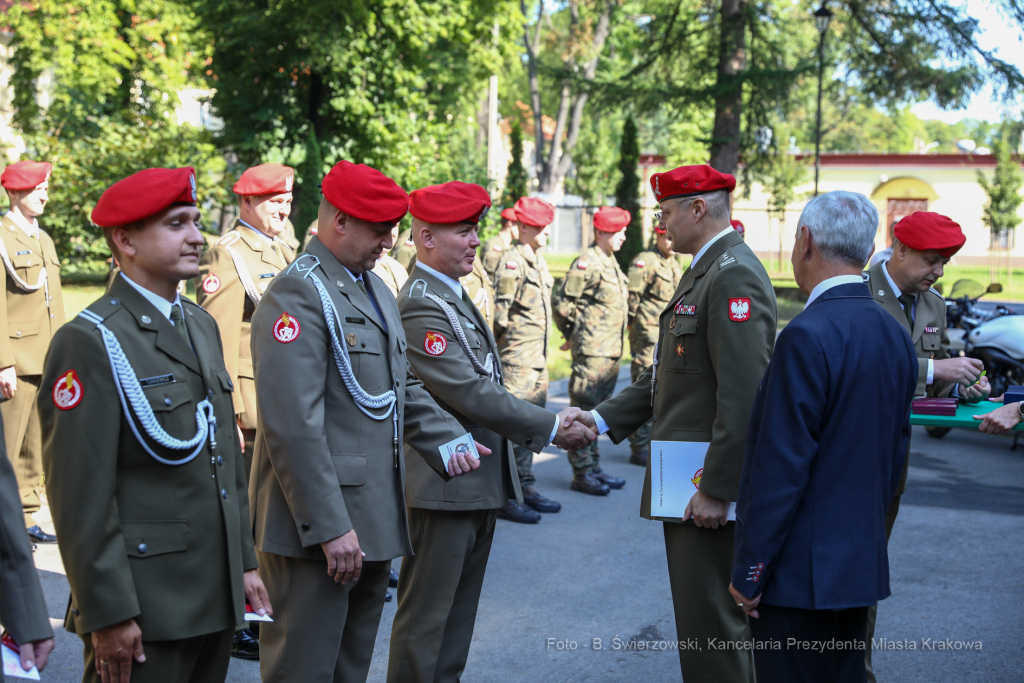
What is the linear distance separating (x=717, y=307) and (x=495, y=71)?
1990 centimetres

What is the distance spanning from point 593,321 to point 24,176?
4.43m

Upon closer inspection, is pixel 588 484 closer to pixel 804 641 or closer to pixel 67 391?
pixel 804 641

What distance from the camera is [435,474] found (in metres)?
3.46

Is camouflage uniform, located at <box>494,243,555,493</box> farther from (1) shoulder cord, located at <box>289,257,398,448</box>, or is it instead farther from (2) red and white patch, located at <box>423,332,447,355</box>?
(1) shoulder cord, located at <box>289,257,398,448</box>

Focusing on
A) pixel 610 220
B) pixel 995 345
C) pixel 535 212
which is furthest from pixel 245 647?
pixel 995 345

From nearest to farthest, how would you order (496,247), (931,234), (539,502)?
(931,234), (539,502), (496,247)

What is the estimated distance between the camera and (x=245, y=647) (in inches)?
166

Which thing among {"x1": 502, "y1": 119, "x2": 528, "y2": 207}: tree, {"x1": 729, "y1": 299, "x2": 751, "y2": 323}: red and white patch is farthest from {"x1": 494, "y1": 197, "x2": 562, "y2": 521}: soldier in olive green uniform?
{"x1": 502, "y1": 119, "x2": 528, "y2": 207}: tree

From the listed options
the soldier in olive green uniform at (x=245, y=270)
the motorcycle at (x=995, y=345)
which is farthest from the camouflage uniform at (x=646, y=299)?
the soldier in olive green uniform at (x=245, y=270)

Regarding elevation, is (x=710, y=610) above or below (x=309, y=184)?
below

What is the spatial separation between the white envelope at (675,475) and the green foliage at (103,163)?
17678 mm

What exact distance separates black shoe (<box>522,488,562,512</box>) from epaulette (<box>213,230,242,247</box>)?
309cm

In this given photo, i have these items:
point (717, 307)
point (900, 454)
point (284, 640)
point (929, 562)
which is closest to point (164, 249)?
point (284, 640)

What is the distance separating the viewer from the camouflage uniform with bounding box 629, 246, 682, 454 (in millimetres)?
A: 8391
